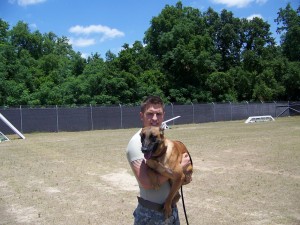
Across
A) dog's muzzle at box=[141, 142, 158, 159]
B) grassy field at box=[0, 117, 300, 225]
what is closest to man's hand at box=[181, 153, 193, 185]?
dog's muzzle at box=[141, 142, 158, 159]

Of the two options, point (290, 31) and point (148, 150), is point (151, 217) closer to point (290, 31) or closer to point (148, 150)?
point (148, 150)

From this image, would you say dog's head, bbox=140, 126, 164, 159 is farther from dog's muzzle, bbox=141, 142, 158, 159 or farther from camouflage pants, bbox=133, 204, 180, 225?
camouflage pants, bbox=133, 204, 180, 225

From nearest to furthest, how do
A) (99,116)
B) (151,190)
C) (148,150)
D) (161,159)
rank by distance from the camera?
(148,150)
(161,159)
(151,190)
(99,116)

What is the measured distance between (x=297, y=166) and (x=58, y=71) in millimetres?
38442

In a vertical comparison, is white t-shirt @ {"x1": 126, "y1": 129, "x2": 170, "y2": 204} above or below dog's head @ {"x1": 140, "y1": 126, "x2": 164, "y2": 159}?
below

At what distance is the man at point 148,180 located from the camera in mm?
2590

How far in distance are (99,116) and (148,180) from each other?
29.4m

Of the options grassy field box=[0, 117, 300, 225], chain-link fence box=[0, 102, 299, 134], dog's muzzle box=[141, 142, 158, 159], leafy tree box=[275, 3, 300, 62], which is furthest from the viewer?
leafy tree box=[275, 3, 300, 62]

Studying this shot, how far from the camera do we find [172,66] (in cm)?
4666

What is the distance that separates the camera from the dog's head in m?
2.43

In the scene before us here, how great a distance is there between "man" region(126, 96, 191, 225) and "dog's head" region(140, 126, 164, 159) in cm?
13

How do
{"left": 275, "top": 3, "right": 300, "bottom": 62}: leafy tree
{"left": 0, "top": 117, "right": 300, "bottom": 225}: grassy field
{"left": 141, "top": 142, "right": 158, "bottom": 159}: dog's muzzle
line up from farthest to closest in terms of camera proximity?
{"left": 275, "top": 3, "right": 300, "bottom": 62}: leafy tree
{"left": 0, "top": 117, "right": 300, "bottom": 225}: grassy field
{"left": 141, "top": 142, "right": 158, "bottom": 159}: dog's muzzle

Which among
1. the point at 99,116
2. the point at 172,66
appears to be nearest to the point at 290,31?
the point at 172,66

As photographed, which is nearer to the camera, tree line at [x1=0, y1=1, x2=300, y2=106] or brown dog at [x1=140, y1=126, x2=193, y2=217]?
brown dog at [x1=140, y1=126, x2=193, y2=217]
